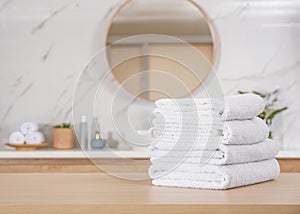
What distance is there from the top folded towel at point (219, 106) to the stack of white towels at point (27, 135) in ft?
6.98

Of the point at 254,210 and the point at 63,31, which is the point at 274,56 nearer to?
the point at 63,31

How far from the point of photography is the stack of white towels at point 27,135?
306 centimetres

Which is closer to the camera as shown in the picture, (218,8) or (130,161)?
(130,161)

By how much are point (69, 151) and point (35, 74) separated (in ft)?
2.02

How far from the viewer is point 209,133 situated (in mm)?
1001

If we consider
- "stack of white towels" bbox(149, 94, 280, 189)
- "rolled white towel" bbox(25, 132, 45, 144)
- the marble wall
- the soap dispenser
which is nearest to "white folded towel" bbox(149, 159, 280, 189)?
"stack of white towels" bbox(149, 94, 280, 189)

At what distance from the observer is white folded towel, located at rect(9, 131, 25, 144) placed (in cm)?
306

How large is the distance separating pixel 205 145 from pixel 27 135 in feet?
7.39

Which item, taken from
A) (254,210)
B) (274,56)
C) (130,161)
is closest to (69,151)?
(274,56)

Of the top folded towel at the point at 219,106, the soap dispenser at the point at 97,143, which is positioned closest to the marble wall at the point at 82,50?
the soap dispenser at the point at 97,143

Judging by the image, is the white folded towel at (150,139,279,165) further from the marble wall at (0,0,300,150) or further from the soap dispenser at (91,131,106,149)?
the marble wall at (0,0,300,150)

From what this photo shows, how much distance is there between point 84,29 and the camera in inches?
129

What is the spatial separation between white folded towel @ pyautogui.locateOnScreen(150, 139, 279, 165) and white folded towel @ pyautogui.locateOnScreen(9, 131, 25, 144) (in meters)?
2.14

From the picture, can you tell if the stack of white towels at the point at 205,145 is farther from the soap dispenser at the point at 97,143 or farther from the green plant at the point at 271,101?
the green plant at the point at 271,101
